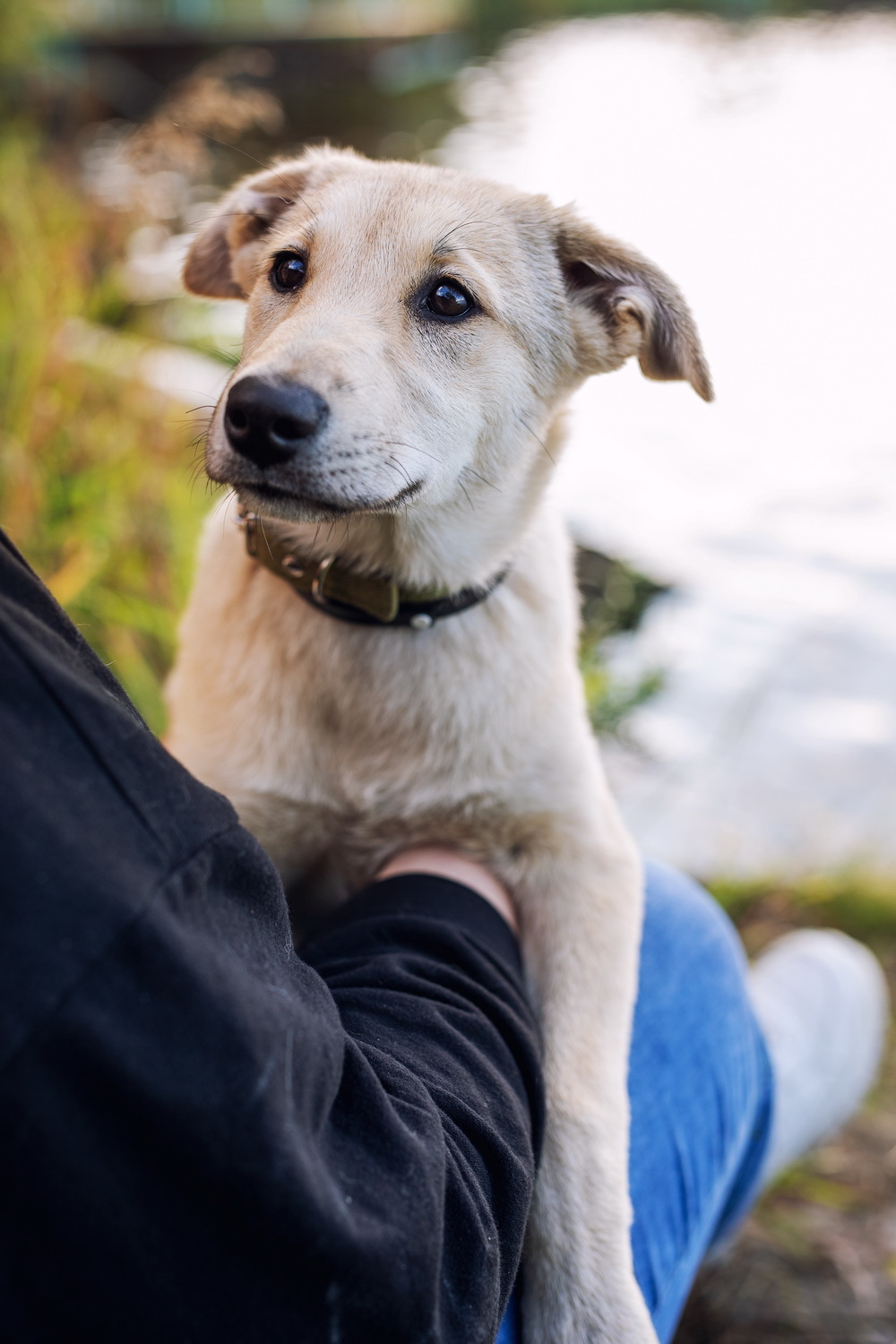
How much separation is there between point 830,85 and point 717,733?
1462 cm

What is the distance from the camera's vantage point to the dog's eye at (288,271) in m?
1.85

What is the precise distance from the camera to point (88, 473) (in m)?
3.52

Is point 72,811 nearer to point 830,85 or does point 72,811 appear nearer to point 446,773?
point 446,773

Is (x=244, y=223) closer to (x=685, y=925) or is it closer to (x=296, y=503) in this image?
(x=296, y=503)

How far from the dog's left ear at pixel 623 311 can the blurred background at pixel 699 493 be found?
64cm

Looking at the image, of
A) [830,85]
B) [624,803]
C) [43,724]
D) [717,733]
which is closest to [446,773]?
[43,724]

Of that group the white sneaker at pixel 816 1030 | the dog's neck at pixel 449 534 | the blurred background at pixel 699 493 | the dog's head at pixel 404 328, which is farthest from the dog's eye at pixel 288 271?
the white sneaker at pixel 816 1030

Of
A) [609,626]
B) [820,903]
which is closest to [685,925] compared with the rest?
[820,903]

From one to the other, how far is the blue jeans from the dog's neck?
693mm

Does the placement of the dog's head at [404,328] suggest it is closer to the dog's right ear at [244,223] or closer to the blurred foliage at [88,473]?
the dog's right ear at [244,223]

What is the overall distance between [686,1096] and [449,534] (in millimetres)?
978

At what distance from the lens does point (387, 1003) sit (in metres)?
1.17

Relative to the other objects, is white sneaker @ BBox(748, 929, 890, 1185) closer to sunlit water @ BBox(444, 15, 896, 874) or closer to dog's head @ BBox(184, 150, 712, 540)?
sunlit water @ BBox(444, 15, 896, 874)

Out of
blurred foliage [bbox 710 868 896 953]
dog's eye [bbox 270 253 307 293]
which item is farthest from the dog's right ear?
blurred foliage [bbox 710 868 896 953]
